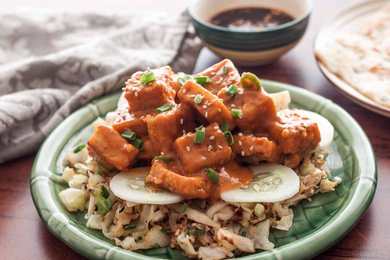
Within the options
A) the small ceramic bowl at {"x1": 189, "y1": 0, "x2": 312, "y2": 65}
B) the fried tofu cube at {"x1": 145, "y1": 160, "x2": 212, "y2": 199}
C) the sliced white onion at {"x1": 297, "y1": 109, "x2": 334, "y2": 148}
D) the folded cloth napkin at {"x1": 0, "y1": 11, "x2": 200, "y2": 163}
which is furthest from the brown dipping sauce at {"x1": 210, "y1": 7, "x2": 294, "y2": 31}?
the fried tofu cube at {"x1": 145, "y1": 160, "x2": 212, "y2": 199}

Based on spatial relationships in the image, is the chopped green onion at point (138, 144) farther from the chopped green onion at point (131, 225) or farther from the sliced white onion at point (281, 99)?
the sliced white onion at point (281, 99)

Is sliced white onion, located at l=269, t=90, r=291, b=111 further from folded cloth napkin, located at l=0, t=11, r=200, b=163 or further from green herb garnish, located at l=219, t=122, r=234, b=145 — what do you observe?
folded cloth napkin, located at l=0, t=11, r=200, b=163

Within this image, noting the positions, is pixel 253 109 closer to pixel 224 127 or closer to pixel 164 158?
pixel 224 127

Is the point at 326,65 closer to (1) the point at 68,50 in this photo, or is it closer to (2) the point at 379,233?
(2) the point at 379,233

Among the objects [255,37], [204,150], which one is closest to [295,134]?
[204,150]

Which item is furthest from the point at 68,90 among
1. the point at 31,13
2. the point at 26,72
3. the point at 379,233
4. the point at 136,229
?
the point at 379,233

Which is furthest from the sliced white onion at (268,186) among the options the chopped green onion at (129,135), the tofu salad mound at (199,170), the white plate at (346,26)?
the white plate at (346,26)
